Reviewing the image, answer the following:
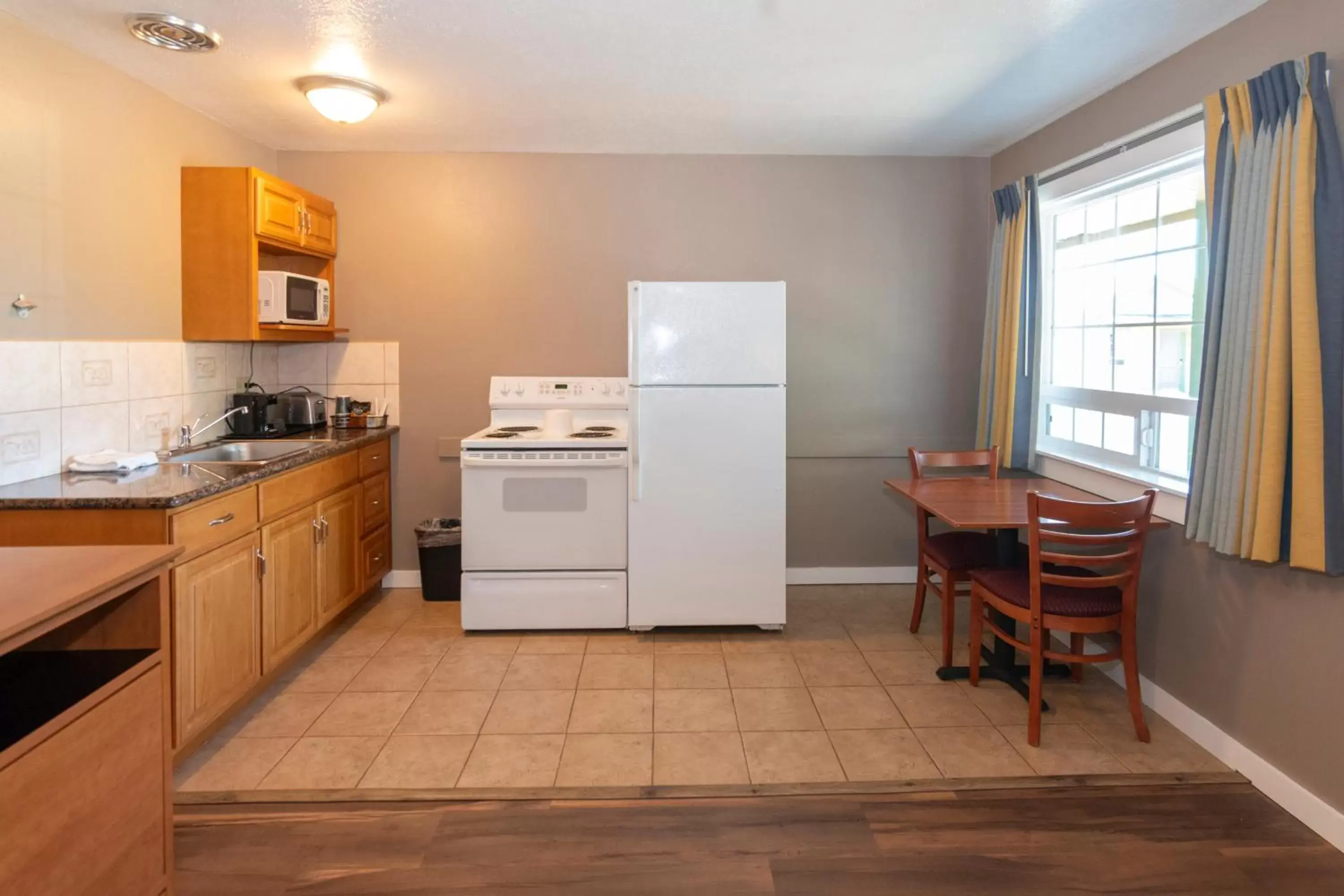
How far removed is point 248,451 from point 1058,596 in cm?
337

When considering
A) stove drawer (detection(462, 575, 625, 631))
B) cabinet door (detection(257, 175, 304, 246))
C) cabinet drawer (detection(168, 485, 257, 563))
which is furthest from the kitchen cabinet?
cabinet door (detection(257, 175, 304, 246))

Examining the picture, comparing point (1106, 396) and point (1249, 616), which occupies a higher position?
point (1106, 396)

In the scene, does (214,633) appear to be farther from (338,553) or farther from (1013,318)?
(1013,318)

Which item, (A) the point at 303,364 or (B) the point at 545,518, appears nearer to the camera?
(B) the point at 545,518

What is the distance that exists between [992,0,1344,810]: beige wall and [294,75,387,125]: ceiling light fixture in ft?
9.70

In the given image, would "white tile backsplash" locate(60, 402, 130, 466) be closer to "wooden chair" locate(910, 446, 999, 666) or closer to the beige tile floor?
the beige tile floor

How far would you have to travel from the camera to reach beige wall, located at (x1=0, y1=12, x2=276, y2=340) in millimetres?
2660

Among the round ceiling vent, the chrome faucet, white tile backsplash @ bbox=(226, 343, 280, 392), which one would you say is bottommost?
the chrome faucet

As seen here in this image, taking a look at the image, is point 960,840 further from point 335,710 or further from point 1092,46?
point 1092,46

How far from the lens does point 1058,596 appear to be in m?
2.83

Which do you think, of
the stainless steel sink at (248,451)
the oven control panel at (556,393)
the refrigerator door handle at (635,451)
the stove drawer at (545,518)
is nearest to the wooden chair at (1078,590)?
the refrigerator door handle at (635,451)

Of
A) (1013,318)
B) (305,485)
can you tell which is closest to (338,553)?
(305,485)

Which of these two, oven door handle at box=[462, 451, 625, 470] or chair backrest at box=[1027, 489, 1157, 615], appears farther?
oven door handle at box=[462, 451, 625, 470]

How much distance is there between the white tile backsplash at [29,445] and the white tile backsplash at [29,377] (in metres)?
0.03
